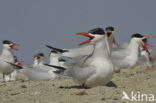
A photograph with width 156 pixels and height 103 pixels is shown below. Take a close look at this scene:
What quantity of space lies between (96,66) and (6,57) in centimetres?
786

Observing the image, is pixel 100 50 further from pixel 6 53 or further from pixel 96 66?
pixel 6 53

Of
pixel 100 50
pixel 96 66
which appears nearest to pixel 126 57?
pixel 100 50

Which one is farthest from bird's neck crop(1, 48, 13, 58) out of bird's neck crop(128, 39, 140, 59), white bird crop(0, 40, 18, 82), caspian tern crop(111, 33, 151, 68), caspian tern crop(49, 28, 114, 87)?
caspian tern crop(49, 28, 114, 87)

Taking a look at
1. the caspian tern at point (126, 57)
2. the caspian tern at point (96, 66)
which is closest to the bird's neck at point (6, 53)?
the caspian tern at point (126, 57)

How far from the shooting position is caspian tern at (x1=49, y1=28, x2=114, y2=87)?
259 inches

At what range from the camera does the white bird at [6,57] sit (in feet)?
44.2

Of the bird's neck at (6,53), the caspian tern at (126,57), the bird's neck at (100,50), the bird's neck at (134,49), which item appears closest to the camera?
the bird's neck at (100,50)

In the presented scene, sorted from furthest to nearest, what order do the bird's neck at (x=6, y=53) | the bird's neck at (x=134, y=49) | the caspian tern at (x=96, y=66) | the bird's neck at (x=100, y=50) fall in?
the bird's neck at (x=6, y=53), the bird's neck at (x=134, y=49), the bird's neck at (x=100, y=50), the caspian tern at (x=96, y=66)

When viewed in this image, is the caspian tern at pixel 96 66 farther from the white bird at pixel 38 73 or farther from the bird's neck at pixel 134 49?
the bird's neck at pixel 134 49

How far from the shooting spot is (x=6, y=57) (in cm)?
1385

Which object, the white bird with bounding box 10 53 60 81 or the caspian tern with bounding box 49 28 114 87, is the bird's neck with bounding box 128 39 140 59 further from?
the caspian tern with bounding box 49 28 114 87

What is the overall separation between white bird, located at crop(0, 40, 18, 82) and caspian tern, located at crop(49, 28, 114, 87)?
7069 mm

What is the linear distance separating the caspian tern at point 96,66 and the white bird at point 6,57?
707cm

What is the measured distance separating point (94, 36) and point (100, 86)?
3.02 ft
